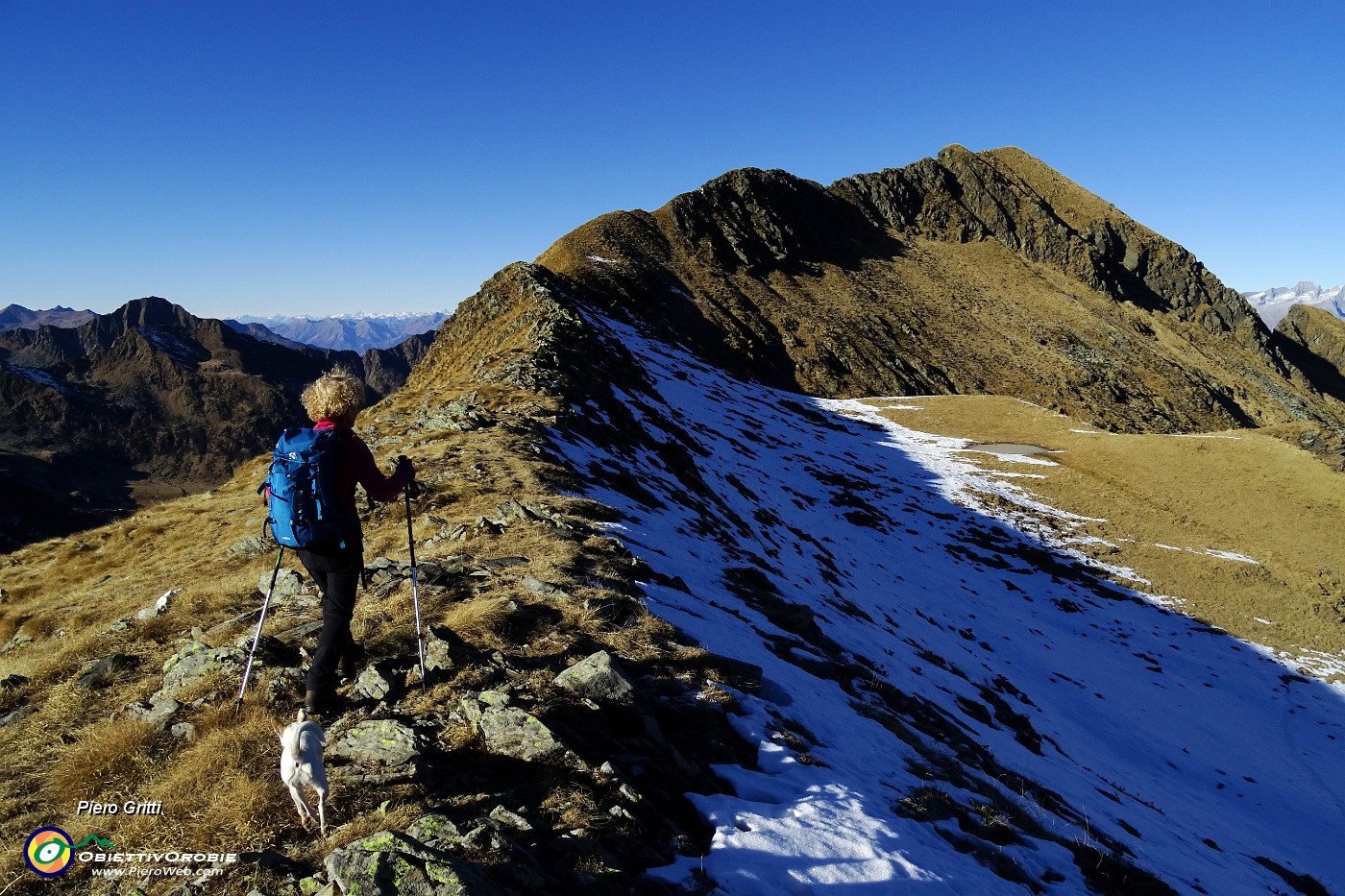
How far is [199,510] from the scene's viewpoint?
1695 centimetres

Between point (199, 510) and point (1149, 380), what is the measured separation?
111414 millimetres

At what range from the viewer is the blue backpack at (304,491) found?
548cm

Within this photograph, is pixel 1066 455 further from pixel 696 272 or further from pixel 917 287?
pixel 917 287

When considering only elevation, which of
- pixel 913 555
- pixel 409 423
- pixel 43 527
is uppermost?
pixel 409 423

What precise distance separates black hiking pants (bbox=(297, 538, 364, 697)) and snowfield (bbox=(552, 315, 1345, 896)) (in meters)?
3.50

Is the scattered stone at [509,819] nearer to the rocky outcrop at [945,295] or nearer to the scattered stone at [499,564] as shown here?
the scattered stone at [499,564]

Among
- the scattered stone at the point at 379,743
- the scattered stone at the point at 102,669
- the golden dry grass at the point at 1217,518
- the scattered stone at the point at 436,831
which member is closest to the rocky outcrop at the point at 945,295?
the golden dry grass at the point at 1217,518

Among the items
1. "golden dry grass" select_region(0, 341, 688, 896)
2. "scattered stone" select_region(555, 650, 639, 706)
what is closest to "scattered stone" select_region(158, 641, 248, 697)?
"golden dry grass" select_region(0, 341, 688, 896)

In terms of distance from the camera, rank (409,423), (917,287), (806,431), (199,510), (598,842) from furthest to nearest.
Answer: (917,287) < (806,431) < (409,423) < (199,510) < (598,842)

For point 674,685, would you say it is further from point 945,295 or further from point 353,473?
point 945,295

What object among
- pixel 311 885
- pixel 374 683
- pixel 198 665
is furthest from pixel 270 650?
pixel 311 885

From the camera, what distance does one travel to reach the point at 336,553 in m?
5.73

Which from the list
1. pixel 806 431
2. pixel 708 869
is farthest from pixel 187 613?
pixel 806 431

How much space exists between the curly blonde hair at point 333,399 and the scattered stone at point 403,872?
361cm
